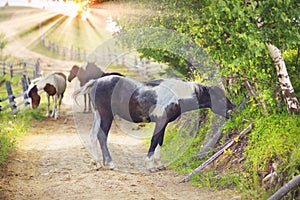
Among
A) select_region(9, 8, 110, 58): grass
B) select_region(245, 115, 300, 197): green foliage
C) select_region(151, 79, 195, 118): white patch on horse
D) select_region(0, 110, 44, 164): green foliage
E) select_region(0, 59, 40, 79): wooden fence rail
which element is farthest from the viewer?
select_region(9, 8, 110, 58): grass

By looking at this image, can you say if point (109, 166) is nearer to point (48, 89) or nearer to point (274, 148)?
point (274, 148)

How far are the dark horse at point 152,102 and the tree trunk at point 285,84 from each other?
128cm

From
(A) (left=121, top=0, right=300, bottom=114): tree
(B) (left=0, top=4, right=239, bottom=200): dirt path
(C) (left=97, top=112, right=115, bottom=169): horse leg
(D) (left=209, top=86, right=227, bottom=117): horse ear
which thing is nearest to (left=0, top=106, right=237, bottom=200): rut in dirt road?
(B) (left=0, top=4, right=239, bottom=200): dirt path

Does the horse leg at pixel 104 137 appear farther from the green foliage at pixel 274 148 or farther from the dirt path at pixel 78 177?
the green foliage at pixel 274 148

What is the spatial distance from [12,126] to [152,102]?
509cm

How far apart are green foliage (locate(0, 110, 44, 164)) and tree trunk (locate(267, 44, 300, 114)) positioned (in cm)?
480

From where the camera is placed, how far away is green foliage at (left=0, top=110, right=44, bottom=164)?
293 inches

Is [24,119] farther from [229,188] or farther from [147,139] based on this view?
[229,188]

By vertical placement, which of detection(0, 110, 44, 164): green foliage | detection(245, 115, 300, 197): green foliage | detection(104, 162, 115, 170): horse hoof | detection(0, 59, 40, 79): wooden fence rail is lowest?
detection(0, 59, 40, 79): wooden fence rail

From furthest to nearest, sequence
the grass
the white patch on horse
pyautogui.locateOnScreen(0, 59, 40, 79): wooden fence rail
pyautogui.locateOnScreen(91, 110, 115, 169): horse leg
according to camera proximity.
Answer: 1. the grass
2. pyautogui.locateOnScreen(0, 59, 40, 79): wooden fence rail
3. pyautogui.locateOnScreen(91, 110, 115, 169): horse leg
4. the white patch on horse

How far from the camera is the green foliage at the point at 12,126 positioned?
7.44m

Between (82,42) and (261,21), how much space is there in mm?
37574

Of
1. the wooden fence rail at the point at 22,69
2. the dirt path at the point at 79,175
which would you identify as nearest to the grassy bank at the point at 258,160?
the dirt path at the point at 79,175

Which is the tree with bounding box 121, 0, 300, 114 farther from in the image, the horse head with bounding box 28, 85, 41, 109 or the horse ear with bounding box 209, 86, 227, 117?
the horse head with bounding box 28, 85, 41, 109
